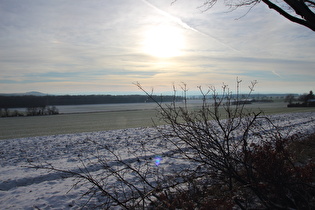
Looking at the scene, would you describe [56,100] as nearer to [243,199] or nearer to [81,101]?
[81,101]

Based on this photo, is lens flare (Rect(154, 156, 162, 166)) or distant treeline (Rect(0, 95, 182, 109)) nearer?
lens flare (Rect(154, 156, 162, 166))

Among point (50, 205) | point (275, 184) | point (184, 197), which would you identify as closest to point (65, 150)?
point (50, 205)

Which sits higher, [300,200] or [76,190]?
[300,200]

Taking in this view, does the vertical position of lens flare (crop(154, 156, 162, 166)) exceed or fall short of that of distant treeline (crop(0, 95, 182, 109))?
it falls short

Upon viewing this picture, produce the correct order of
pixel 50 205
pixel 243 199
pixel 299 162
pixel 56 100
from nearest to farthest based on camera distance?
pixel 243 199, pixel 50 205, pixel 299 162, pixel 56 100

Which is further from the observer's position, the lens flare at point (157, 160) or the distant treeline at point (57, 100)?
the distant treeline at point (57, 100)

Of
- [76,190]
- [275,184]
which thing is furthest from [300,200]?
[76,190]

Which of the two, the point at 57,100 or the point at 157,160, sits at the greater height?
the point at 57,100

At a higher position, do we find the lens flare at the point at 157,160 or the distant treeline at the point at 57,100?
the distant treeline at the point at 57,100

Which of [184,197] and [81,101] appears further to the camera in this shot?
[81,101]

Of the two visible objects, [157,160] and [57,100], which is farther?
[57,100]

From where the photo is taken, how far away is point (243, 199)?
477 cm

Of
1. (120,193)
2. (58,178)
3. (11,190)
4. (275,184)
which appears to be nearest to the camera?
(275,184)

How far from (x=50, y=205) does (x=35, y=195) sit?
0.87 meters
